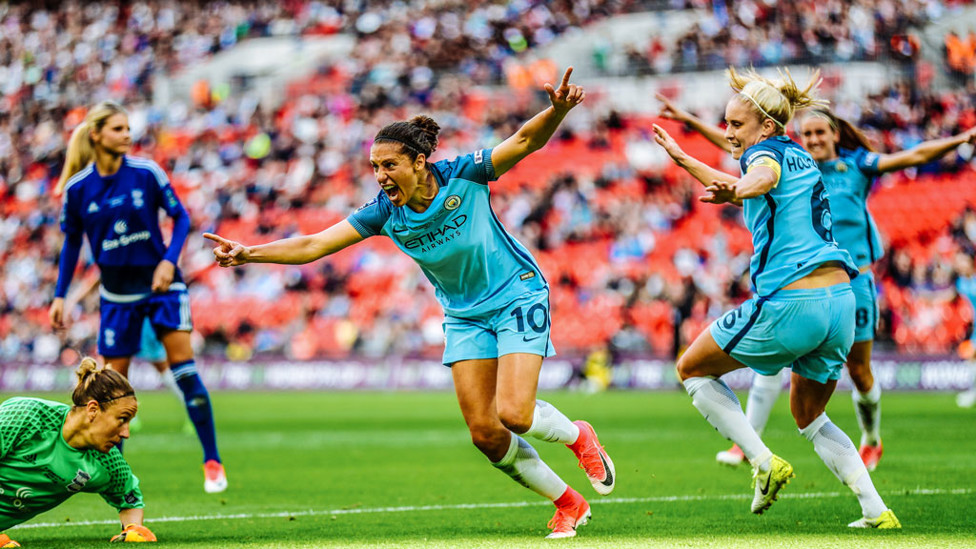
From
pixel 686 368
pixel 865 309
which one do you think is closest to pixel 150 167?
pixel 686 368

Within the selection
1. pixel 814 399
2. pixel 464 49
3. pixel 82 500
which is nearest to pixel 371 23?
pixel 464 49

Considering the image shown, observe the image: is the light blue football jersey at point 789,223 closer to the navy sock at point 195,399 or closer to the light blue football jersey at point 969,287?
the navy sock at point 195,399

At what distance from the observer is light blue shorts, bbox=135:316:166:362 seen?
9035 millimetres

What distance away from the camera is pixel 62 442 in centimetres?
604

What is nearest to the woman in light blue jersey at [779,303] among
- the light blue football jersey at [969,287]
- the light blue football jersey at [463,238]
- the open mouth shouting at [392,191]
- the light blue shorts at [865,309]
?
the light blue football jersey at [463,238]

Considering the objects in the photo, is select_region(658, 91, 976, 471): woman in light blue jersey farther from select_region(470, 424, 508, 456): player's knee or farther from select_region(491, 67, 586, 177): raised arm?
select_region(491, 67, 586, 177): raised arm

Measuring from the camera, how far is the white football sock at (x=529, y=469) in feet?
21.2

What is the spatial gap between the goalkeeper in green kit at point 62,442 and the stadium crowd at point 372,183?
1831 centimetres

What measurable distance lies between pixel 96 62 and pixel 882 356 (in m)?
29.6

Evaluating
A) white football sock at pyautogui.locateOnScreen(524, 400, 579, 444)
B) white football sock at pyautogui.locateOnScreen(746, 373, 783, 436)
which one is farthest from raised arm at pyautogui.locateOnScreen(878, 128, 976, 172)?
white football sock at pyautogui.locateOnScreen(524, 400, 579, 444)

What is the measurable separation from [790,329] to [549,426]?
4.20 ft

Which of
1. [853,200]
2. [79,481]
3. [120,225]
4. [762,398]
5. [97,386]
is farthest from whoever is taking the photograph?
[762,398]

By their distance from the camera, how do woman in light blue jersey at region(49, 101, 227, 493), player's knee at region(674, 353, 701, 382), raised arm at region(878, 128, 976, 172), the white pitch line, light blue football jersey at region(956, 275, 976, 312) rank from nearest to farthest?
1. player's knee at region(674, 353, 701, 382)
2. the white pitch line
3. raised arm at region(878, 128, 976, 172)
4. woman in light blue jersey at region(49, 101, 227, 493)
5. light blue football jersey at region(956, 275, 976, 312)

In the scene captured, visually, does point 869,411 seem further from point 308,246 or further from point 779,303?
point 308,246
